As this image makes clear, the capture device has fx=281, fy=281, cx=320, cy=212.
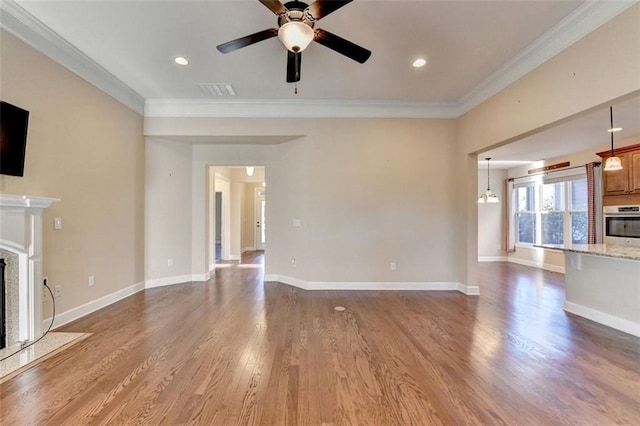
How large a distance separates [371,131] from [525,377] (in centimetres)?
372

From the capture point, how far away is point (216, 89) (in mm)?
4105

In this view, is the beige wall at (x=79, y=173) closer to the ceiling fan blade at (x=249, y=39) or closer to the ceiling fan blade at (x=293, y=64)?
the ceiling fan blade at (x=249, y=39)

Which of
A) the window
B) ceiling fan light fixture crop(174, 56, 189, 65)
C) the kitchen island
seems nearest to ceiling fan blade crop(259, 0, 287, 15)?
ceiling fan light fixture crop(174, 56, 189, 65)

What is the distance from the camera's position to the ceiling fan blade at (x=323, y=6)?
190cm

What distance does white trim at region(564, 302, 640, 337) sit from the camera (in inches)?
117

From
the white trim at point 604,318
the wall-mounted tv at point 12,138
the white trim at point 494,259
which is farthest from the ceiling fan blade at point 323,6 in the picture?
the white trim at point 494,259

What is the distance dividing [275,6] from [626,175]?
256 inches

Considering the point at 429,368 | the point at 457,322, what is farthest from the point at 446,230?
the point at 429,368

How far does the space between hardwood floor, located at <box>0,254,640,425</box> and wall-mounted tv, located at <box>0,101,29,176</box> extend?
1.77 m

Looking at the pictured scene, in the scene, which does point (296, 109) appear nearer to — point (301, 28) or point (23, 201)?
point (301, 28)

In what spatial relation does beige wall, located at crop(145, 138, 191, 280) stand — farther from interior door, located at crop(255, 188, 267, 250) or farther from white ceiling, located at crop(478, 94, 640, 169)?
white ceiling, located at crop(478, 94, 640, 169)

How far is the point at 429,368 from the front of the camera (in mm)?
2293

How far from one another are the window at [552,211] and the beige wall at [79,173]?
8792mm

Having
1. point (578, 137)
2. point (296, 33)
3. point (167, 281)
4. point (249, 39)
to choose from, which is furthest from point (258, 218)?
point (578, 137)
